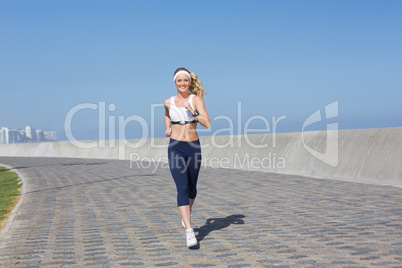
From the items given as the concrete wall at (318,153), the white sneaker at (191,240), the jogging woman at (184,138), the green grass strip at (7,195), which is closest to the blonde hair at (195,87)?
the jogging woman at (184,138)

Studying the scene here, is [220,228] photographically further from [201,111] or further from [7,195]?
[7,195]

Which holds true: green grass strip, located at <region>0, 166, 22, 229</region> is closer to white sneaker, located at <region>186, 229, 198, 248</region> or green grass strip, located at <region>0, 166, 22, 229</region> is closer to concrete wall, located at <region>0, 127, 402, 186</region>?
white sneaker, located at <region>186, 229, 198, 248</region>

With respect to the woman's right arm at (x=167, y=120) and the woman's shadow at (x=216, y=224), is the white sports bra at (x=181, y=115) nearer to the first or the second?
the woman's right arm at (x=167, y=120)

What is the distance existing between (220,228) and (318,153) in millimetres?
8105

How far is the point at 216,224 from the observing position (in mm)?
7047

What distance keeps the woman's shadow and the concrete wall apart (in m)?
4.95

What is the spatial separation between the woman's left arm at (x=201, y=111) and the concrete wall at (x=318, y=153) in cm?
665

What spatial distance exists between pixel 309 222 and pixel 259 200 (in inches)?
104

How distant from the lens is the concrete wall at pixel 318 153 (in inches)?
453

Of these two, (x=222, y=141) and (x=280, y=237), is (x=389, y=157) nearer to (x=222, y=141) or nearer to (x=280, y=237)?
(x=280, y=237)

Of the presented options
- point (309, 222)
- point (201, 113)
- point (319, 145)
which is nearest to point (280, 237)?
point (309, 222)

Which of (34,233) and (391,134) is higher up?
(391,134)

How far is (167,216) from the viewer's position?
7895 mm

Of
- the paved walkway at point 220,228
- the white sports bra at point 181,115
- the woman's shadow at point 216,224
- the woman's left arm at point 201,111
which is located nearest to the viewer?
the paved walkway at point 220,228
